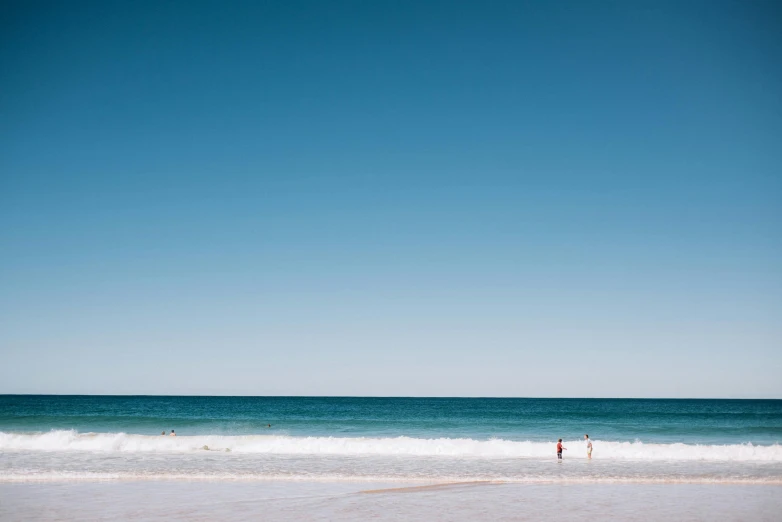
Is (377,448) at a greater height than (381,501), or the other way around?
(381,501)

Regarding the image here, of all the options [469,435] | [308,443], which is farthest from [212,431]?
[469,435]

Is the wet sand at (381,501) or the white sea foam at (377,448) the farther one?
the white sea foam at (377,448)

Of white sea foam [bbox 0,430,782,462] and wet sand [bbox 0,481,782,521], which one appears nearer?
wet sand [bbox 0,481,782,521]

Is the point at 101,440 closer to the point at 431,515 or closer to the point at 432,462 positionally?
the point at 432,462

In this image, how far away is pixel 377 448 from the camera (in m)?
31.8

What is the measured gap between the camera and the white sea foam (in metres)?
28.9

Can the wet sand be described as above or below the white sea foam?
above

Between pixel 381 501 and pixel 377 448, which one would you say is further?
pixel 377 448

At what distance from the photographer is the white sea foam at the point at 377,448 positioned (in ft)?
94.8

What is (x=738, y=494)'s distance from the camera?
18.4 m

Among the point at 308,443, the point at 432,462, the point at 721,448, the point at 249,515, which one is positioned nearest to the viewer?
the point at 249,515

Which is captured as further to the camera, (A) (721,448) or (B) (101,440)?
(B) (101,440)

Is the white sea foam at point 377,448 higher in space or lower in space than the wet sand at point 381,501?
lower

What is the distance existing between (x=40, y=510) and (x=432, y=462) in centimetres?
1592
